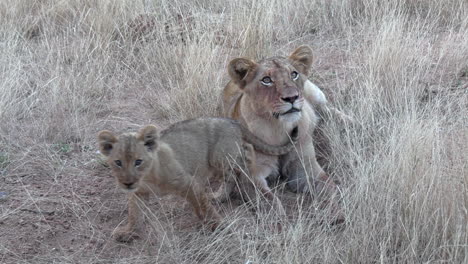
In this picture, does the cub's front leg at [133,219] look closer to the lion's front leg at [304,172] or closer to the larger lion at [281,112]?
the larger lion at [281,112]

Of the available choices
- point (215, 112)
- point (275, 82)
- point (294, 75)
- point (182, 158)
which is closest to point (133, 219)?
point (182, 158)

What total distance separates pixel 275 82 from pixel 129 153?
3.92 ft

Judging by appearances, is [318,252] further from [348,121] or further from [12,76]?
[12,76]

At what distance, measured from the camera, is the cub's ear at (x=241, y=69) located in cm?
509

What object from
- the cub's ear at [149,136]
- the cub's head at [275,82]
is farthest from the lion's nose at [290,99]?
the cub's ear at [149,136]

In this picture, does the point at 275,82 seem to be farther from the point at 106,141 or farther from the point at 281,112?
the point at 106,141

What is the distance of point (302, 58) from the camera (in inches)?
207

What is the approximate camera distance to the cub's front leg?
15.1ft

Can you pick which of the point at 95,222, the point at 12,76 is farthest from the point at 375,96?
the point at 12,76

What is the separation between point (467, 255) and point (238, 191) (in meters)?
1.91

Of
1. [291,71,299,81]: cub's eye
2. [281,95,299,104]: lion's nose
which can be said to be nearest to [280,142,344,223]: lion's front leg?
[281,95,299,104]: lion's nose

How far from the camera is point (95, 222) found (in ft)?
15.8

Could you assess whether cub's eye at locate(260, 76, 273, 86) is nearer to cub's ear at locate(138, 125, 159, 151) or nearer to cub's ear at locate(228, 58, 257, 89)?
cub's ear at locate(228, 58, 257, 89)

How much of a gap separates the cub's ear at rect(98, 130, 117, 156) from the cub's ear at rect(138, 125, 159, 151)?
157mm
